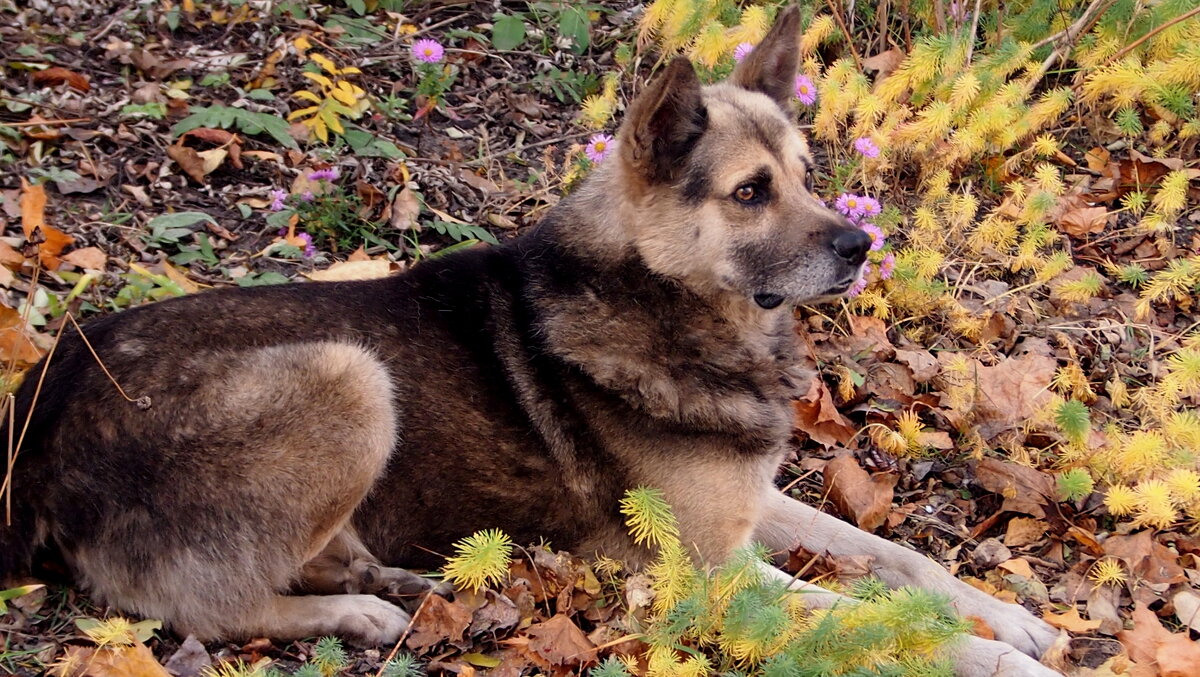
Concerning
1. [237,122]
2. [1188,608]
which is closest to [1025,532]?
[1188,608]

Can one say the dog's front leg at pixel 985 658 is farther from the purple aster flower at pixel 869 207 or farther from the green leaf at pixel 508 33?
the green leaf at pixel 508 33

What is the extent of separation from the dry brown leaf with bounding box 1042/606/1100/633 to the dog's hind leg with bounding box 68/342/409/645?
7.77ft

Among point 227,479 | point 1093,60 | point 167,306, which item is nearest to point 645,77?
point 1093,60

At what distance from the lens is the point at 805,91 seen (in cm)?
559

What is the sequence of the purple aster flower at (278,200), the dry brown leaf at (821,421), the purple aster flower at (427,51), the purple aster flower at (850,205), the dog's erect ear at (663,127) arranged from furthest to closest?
the purple aster flower at (427,51) < the purple aster flower at (278,200) < the purple aster flower at (850,205) < the dry brown leaf at (821,421) < the dog's erect ear at (663,127)

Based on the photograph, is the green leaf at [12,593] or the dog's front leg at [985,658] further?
the dog's front leg at [985,658]

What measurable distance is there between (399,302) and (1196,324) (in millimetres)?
3954

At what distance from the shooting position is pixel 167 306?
3859 mm

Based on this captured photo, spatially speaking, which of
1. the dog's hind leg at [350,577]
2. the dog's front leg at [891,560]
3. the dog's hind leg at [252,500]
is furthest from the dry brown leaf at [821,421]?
the dog's hind leg at [252,500]

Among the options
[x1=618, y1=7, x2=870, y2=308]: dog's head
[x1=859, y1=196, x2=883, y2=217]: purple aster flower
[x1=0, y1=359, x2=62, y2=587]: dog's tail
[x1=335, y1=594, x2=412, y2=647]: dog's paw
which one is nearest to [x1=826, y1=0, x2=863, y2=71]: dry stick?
[x1=859, y1=196, x2=883, y2=217]: purple aster flower

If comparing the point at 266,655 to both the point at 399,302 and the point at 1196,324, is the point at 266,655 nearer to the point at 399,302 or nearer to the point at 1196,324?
the point at 399,302

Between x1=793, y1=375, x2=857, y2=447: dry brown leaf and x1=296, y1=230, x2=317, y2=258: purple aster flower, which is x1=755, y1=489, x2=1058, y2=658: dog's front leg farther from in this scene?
x1=296, y1=230, x2=317, y2=258: purple aster flower

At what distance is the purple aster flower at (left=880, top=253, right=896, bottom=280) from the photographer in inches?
214

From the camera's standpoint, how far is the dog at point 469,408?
3.47 meters
